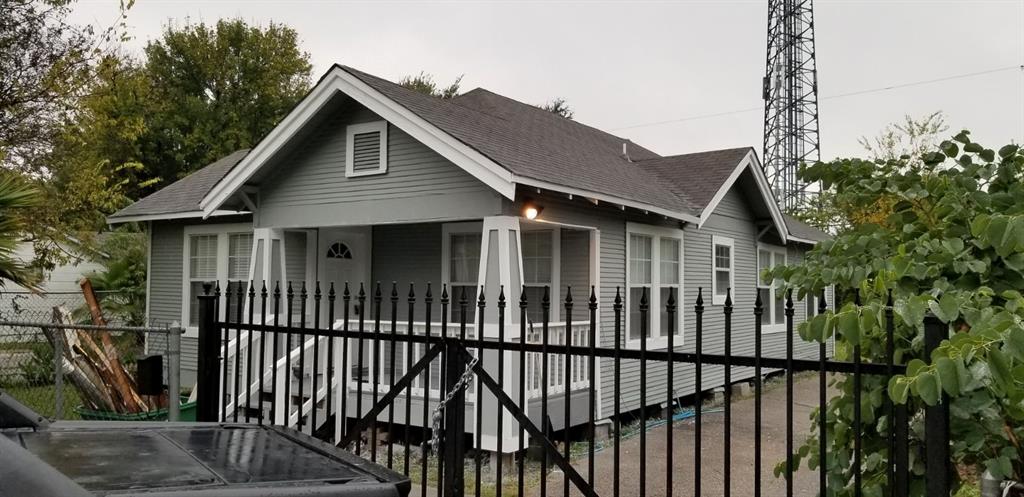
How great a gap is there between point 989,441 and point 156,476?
2786 mm

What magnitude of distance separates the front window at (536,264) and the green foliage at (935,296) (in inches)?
244

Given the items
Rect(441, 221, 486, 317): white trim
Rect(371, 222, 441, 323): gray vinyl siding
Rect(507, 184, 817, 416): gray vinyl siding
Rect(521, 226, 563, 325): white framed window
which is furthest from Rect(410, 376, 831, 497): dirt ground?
Rect(371, 222, 441, 323): gray vinyl siding

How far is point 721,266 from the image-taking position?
40.6 feet

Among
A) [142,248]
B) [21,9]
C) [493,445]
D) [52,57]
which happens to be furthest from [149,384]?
[142,248]

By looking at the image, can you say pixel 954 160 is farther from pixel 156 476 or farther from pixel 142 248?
pixel 142 248

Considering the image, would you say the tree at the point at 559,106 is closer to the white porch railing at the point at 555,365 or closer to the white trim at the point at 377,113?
the white trim at the point at 377,113

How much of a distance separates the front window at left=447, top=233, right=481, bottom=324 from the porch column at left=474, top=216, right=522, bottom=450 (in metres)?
2.33

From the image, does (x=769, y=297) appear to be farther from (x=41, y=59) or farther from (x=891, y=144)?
(x=41, y=59)

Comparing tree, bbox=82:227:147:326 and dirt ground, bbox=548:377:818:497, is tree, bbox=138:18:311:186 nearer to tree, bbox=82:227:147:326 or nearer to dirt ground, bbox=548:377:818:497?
tree, bbox=82:227:147:326

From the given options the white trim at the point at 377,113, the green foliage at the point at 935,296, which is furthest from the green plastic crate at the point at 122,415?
the green foliage at the point at 935,296

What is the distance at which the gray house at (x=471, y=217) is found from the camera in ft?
26.6

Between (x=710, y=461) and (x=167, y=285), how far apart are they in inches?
410

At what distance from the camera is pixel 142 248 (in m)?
17.0

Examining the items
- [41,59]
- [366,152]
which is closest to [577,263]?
[366,152]
